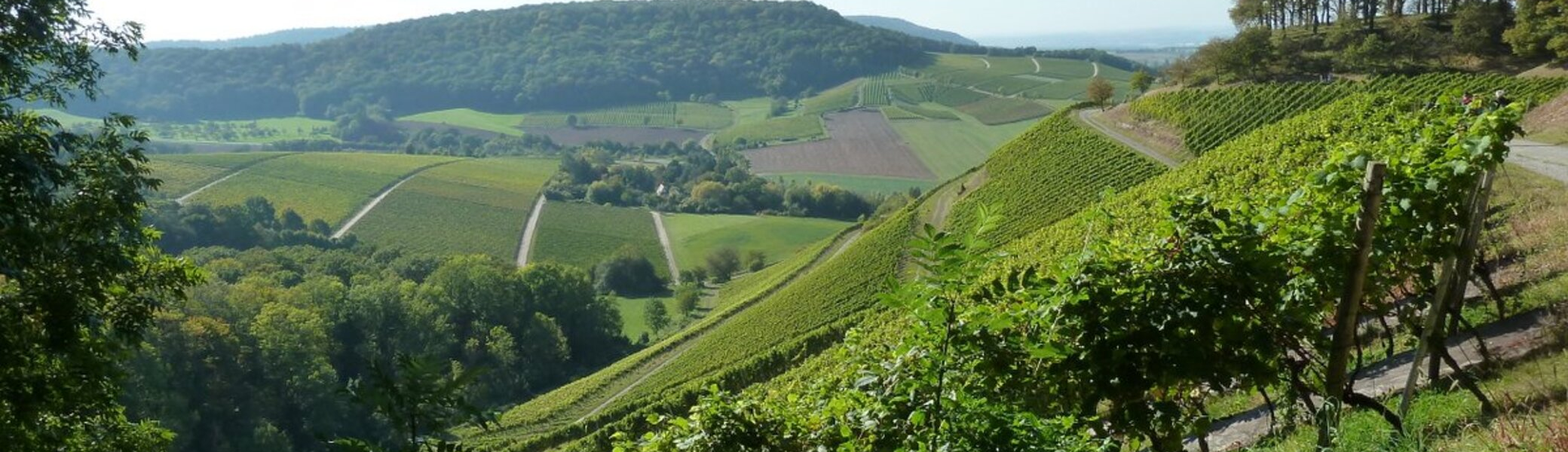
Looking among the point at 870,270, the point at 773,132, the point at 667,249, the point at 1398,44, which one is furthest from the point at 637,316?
the point at 773,132

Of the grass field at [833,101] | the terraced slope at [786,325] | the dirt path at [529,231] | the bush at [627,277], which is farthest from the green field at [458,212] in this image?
the grass field at [833,101]

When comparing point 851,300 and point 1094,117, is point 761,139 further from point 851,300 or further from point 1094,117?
point 851,300

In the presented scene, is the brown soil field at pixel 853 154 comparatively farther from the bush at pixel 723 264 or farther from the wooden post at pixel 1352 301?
the wooden post at pixel 1352 301

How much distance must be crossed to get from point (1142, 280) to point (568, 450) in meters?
33.6

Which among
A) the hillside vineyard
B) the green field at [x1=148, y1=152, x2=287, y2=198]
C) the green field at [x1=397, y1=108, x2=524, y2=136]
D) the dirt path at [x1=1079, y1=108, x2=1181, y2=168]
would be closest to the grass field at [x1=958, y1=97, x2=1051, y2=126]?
the hillside vineyard

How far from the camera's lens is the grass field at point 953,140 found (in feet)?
394

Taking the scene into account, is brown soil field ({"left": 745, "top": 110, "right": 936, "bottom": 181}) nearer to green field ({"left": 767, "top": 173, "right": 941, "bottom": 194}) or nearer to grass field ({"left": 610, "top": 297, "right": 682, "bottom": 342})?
green field ({"left": 767, "top": 173, "right": 941, "bottom": 194})

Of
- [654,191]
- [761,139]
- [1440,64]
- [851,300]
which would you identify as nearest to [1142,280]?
[851,300]

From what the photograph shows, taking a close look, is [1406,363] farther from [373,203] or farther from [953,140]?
[953,140]

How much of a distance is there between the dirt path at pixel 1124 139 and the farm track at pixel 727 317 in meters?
17.7

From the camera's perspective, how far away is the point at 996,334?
492 centimetres

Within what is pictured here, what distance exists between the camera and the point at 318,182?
368 ft

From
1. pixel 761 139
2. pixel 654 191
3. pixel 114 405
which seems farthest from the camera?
pixel 761 139

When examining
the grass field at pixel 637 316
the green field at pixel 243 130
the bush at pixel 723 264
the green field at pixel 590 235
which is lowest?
the grass field at pixel 637 316
